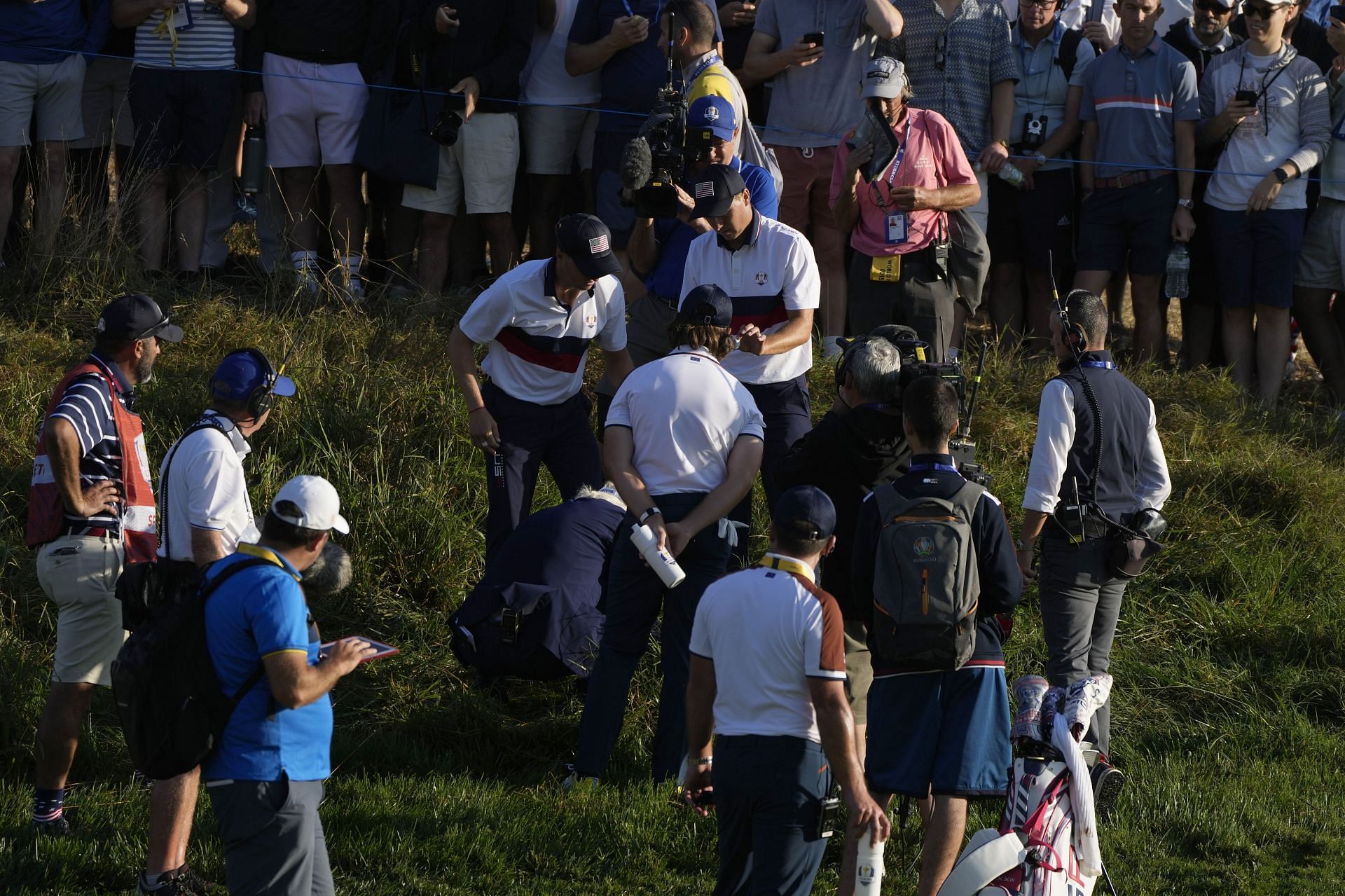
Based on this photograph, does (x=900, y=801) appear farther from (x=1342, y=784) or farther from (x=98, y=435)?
(x=98, y=435)

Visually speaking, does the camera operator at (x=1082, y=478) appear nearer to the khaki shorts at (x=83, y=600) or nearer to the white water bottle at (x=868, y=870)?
the white water bottle at (x=868, y=870)

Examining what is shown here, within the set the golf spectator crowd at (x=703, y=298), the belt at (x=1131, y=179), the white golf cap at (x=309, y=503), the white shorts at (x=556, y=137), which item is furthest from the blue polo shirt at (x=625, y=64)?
the white golf cap at (x=309, y=503)

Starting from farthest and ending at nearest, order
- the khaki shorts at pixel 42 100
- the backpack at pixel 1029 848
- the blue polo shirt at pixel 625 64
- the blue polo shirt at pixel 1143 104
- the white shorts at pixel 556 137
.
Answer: the white shorts at pixel 556 137 → the blue polo shirt at pixel 1143 104 → the blue polo shirt at pixel 625 64 → the khaki shorts at pixel 42 100 → the backpack at pixel 1029 848

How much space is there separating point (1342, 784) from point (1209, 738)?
64 cm

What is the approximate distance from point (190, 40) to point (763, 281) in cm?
469

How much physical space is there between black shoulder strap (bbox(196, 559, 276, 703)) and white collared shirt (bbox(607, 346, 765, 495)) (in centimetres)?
200

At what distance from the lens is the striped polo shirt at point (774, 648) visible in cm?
454

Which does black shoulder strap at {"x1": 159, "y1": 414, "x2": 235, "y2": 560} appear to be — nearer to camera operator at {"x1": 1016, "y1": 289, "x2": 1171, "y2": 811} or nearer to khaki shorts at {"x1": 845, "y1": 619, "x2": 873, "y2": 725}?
khaki shorts at {"x1": 845, "y1": 619, "x2": 873, "y2": 725}

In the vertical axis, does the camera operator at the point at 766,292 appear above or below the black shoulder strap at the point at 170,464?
above

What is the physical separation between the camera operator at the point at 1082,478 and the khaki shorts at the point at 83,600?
3.61 m

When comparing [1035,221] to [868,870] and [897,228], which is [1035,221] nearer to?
[897,228]

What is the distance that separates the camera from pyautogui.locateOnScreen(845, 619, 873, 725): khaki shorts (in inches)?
231

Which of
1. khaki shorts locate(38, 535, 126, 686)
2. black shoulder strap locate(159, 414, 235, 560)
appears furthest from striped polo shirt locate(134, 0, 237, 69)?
black shoulder strap locate(159, 414, 235, 560)

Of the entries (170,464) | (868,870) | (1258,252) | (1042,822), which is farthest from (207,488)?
(1258,252)
